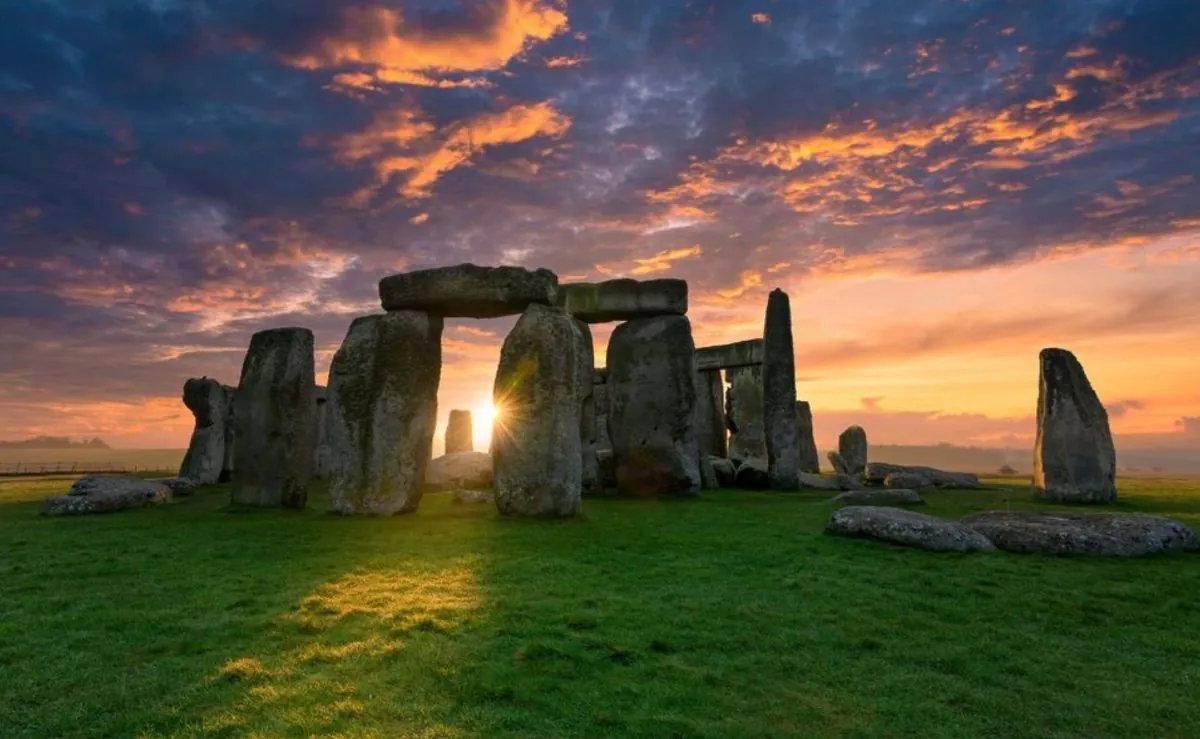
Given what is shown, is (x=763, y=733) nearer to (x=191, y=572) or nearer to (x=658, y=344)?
(x=191, y=572)

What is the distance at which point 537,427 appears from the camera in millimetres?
10352

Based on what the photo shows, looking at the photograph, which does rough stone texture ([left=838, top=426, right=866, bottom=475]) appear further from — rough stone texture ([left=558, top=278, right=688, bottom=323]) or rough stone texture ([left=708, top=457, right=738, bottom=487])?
rough stone texture ([left=558, top=278, right=688, bottom=323])

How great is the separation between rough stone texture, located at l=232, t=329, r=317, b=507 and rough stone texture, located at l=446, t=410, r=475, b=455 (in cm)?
1292

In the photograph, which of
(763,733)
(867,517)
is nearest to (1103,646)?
(763,733)

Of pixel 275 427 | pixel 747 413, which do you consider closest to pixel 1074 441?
pixel 747 413

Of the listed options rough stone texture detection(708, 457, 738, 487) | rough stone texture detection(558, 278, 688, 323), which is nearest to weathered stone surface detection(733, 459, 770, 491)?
rough stone texture detection(708, 457, 738, 487)

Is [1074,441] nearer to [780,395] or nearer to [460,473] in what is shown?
[780,395]

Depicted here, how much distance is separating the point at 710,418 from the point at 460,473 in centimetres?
809

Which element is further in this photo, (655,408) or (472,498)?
(655,408)

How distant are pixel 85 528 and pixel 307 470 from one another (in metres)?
3.19

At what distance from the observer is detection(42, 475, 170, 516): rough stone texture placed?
11.8 m

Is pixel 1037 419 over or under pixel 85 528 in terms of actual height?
over

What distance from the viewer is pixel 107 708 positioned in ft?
12.3

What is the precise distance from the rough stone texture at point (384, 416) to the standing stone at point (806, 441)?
53.6 feet
